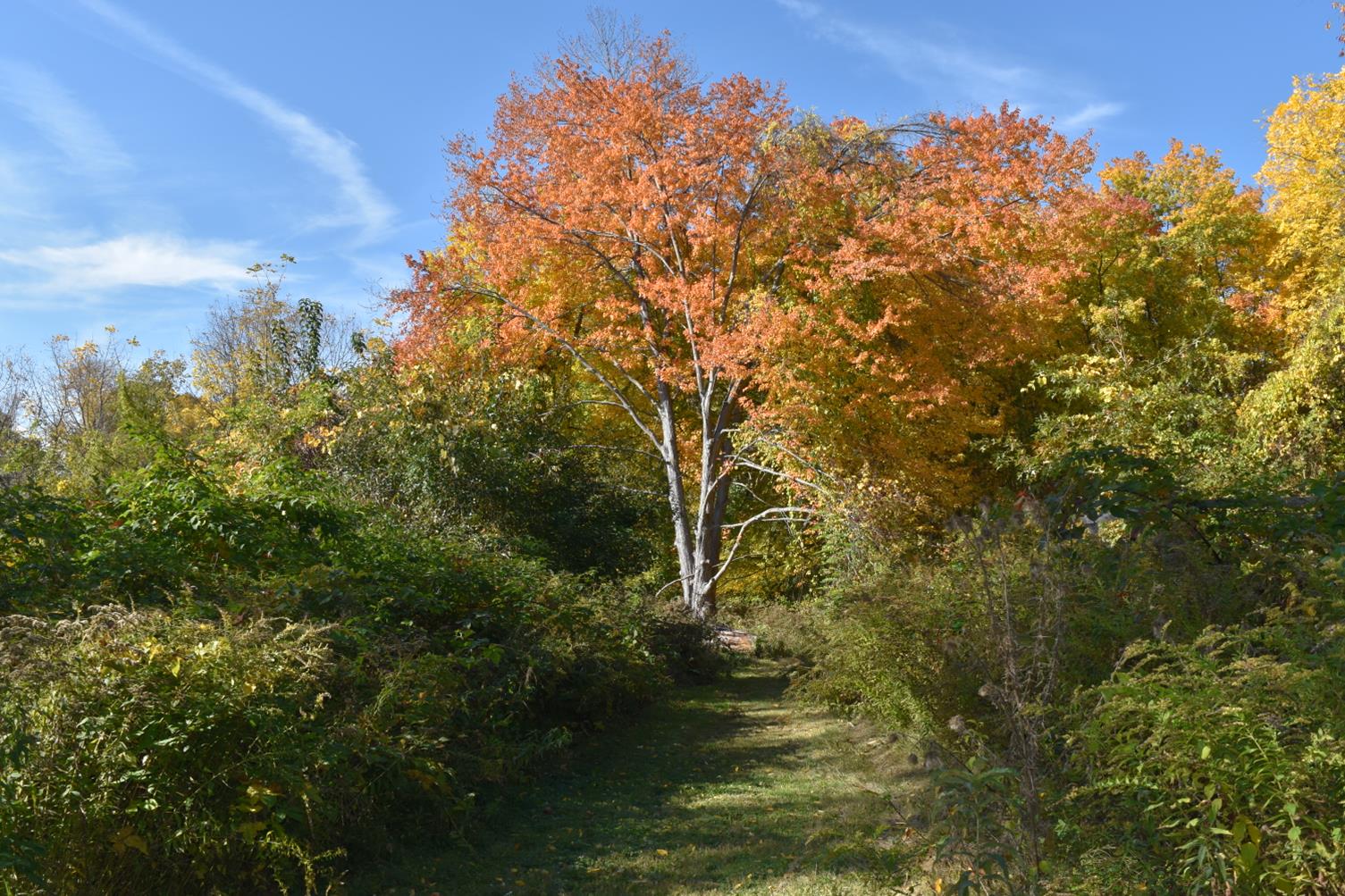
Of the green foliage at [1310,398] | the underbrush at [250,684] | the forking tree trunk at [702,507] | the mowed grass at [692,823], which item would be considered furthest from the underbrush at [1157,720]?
the forking tree trunk at [702,507]

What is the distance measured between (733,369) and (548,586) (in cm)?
574

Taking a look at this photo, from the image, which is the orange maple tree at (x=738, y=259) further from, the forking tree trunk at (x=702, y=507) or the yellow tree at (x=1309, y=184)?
the yellow tree at (x=1309, y=184)

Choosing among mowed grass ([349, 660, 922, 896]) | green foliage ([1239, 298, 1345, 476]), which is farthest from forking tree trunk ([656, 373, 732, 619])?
green foliage ([1239, 298, 1345, 476])

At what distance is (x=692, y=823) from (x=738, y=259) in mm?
10973

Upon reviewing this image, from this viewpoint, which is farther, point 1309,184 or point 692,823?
point 1309,184

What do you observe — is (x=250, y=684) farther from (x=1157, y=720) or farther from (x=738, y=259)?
(x=738, y=259)

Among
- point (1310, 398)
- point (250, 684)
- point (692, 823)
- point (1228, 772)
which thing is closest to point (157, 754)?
point (250, 684)

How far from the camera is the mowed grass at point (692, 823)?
4977 mm

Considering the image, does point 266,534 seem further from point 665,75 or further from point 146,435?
point 665,75

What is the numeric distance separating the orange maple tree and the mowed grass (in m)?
5.47

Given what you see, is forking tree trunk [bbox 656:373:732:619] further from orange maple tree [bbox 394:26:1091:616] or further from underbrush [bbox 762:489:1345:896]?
underbrush [bbox 762:489:1345:896]

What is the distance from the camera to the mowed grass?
4977 millimetres

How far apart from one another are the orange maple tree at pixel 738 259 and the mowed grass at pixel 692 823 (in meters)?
5.47

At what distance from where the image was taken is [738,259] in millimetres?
15695
